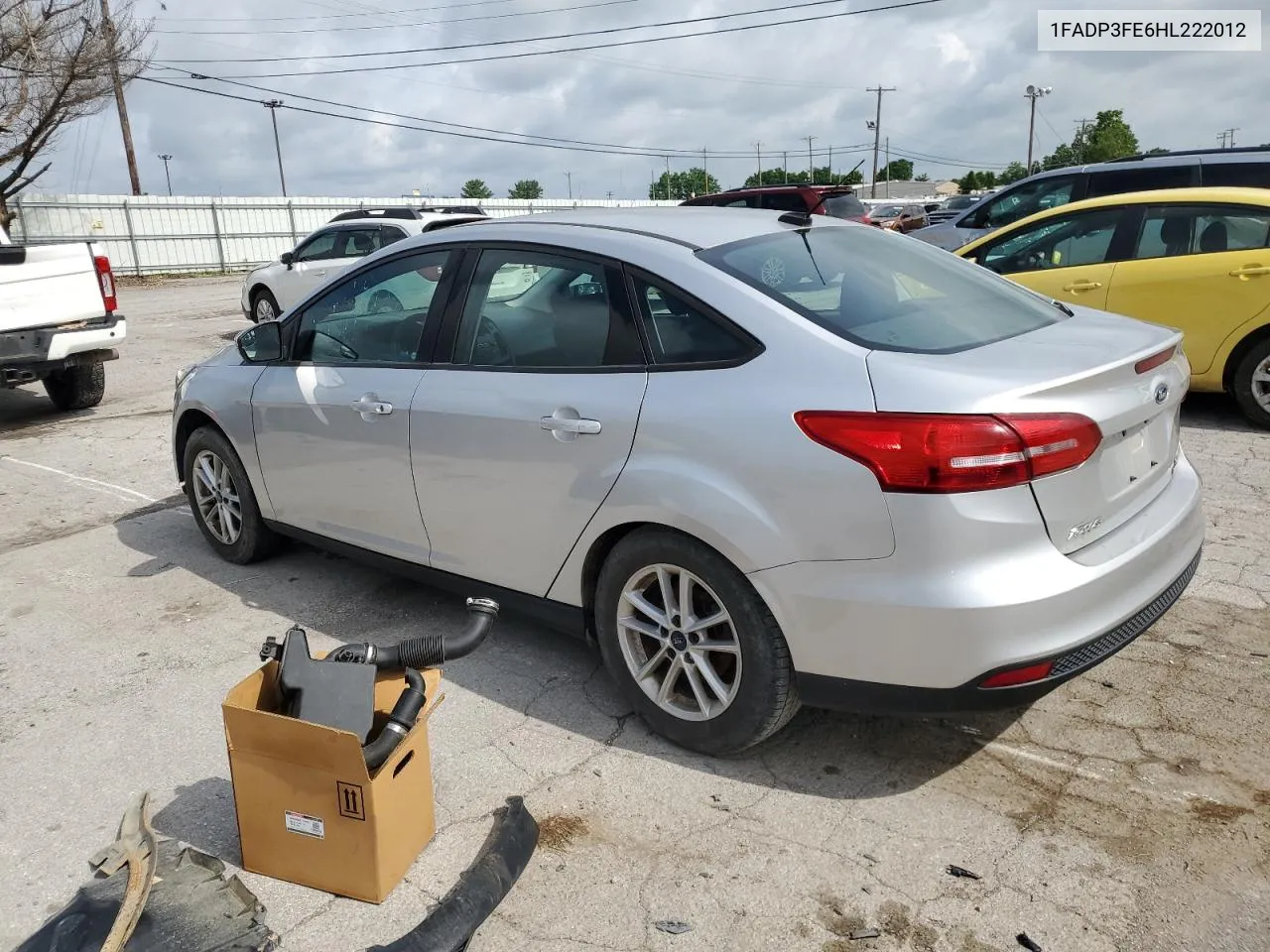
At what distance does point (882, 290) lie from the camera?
338 cm

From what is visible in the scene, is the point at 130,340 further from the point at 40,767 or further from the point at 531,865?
the point at 531,865

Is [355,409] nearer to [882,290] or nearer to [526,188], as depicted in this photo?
[882,290]

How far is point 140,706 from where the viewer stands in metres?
3.80

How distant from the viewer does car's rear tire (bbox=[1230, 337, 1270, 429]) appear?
22.4 feet

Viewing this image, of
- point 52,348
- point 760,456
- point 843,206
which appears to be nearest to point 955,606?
point 760,456

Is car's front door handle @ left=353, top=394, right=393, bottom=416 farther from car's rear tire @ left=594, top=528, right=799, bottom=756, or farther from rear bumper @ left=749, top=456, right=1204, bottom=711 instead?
rear bumper @ left=749, top=456, right=1204, bottom=711

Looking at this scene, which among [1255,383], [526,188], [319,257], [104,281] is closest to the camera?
[1255,383]

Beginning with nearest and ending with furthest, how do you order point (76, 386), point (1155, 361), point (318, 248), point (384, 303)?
point (1155, 361) < point (384, 303) < point (76, 386) < point (318, 248)

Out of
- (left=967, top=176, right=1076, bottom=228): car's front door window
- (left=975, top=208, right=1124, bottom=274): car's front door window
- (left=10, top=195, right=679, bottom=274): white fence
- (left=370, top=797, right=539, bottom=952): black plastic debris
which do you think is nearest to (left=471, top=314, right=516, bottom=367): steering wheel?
(left=370, top=797, right=539, bottom=952): black plastic debris

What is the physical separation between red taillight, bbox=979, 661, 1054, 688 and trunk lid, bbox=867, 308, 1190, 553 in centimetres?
33

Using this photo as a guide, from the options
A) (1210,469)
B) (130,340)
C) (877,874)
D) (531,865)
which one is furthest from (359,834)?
(130,340)

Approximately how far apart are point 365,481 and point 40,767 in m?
1.51

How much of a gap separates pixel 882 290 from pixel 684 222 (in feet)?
2.57

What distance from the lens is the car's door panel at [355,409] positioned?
400 centimetres
